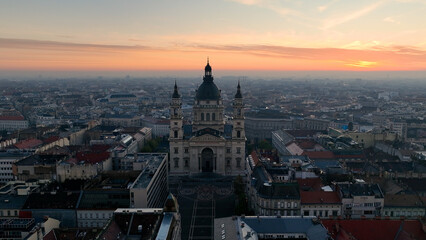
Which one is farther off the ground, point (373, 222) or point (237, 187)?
point (373, 222)

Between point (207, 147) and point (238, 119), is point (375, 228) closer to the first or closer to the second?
point (238, 119)

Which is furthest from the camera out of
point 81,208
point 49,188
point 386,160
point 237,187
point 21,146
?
point 21,146

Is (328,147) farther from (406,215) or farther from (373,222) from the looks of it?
(373,222)

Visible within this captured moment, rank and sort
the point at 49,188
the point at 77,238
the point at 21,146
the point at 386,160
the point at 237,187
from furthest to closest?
the point at 21,146
the point at 386,160
the point at 237,187
the point at 49,188
the point at 77,238

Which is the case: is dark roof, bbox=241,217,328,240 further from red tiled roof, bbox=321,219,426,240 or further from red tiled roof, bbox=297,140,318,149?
red tiled roof, bbox=297,140,318,149

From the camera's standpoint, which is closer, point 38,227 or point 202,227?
point 38,227

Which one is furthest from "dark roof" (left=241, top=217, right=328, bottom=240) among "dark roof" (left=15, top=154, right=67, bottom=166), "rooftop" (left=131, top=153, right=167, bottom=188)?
"dark roof" (left=15, top=154, right=67, bottom=166)

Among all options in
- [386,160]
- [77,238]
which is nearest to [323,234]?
[77,238]
